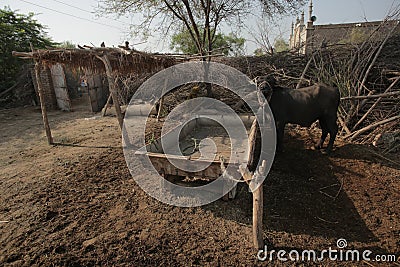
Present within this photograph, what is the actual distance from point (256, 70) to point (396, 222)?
5.61 metres

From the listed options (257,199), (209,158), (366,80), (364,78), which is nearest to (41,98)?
(209,158)

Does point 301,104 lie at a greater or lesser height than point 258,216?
greater

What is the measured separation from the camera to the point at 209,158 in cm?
323

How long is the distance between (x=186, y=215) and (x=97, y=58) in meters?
3.33

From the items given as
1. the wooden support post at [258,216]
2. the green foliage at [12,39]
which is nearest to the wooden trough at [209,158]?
the wooden support post at [258,216]

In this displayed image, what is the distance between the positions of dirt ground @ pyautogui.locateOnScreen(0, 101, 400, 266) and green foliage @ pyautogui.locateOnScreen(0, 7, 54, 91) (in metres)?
8.65

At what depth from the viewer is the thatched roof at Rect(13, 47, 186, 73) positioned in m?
4.20

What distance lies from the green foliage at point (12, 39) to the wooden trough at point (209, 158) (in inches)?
412

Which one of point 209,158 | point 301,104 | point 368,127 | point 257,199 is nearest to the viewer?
point 257,199

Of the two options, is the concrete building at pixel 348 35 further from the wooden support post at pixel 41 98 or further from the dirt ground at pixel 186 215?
the wooden support post at pixel 41 98

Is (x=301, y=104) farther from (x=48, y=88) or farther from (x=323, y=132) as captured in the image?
(x=48, y=88)

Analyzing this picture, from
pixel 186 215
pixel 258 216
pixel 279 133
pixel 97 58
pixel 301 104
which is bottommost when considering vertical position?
pixel 186 215

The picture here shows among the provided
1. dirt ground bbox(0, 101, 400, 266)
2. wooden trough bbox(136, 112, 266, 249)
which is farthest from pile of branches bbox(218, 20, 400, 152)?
wooden trough bbox(136, 112, 266, 249)

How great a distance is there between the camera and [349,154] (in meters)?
4.19
